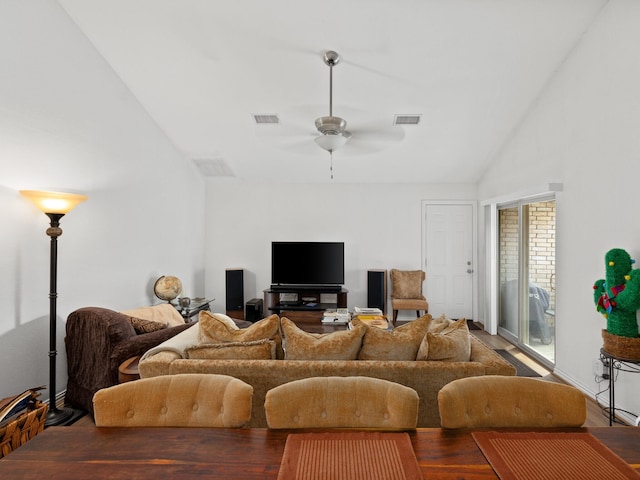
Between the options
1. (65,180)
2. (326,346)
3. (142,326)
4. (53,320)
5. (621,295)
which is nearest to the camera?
(326,346)

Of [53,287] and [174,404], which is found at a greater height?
[53,287]

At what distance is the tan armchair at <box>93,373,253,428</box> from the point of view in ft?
4.26

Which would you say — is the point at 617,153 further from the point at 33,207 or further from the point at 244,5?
the point at 33,207

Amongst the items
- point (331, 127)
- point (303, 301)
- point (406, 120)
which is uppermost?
point (406, 120)

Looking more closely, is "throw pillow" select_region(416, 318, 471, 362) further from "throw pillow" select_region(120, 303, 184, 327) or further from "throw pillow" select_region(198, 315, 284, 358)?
"throw pillow" select_region(120, 303, 184, 327)

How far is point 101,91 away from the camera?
377 cm

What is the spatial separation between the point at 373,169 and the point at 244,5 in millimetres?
3284

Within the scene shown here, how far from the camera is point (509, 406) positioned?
1.31 metres

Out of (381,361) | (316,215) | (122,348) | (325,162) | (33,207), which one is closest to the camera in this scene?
(381,361)

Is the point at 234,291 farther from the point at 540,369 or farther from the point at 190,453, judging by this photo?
the point at 190,453

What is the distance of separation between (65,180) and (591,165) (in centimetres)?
475

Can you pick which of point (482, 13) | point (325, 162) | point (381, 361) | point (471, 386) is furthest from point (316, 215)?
point (471, 386)

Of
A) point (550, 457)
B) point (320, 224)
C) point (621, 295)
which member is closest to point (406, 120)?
point (320, 224)

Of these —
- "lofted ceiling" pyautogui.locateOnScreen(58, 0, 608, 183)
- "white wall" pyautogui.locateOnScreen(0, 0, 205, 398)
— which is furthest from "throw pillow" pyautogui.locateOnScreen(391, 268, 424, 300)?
"white wall" pyautogui.locateOnScreen(0, 0, 205, 398)
